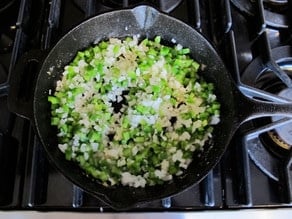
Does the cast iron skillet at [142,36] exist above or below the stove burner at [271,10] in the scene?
below

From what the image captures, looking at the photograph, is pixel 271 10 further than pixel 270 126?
Yes

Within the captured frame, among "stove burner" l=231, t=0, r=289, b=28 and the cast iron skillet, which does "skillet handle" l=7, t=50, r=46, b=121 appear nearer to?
the cast iron skillet

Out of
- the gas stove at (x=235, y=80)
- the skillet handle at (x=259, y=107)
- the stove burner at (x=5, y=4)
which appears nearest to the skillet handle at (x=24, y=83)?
the gas stove at (x=235, y=80)

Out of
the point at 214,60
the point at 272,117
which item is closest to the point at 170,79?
the point at 214,60

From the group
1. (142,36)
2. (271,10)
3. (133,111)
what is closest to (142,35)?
(142,36)

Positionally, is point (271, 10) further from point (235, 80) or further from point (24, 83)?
point (24, 83)

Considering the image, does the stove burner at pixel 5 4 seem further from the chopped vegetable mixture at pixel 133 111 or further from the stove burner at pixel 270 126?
the stove burner at pixel 270 126

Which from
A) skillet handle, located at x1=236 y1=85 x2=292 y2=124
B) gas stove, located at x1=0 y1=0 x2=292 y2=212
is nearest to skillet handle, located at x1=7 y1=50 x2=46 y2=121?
gas stove, located at x1=0 y1=0 x2=292 y2=212
